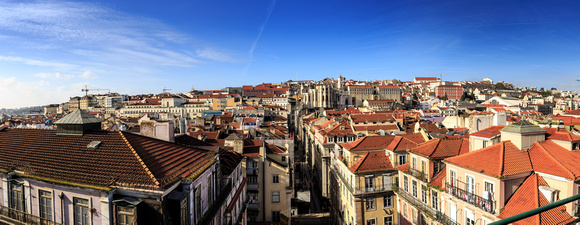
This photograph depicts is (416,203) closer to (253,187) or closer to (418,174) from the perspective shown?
(418,174)

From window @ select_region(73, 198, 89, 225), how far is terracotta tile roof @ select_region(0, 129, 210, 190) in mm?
696

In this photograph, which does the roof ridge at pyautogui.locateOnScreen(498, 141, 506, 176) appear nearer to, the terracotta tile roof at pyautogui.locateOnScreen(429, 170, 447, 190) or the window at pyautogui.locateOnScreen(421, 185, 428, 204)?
the terracotta tile roof at pyautogui.locateOnScreen(429, 170, 447, 190)

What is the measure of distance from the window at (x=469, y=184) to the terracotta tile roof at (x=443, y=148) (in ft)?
13.0

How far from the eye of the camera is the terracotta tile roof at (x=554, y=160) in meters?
14.1

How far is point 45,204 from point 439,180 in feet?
66.8

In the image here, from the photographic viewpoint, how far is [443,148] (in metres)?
21.4

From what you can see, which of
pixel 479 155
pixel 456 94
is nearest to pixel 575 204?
pixel 479 155

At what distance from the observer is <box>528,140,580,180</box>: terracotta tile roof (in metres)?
14.1

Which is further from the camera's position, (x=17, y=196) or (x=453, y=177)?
(x=453, y=177)

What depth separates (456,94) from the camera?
17125 centimetres

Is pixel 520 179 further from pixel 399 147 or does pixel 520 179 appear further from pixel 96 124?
pixel 96 124

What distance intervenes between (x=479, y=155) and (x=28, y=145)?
21749 millimetres

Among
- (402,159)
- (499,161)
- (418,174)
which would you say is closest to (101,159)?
(499,161)

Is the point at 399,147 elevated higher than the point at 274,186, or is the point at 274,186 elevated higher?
the point at 399,147
